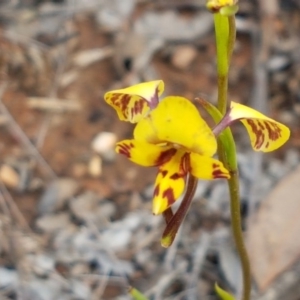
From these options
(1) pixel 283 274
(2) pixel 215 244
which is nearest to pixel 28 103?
(2) pixel 215 244

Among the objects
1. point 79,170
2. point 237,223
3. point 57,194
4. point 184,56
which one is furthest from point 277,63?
point 237,223

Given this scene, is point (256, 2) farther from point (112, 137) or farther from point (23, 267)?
point (23, 267)

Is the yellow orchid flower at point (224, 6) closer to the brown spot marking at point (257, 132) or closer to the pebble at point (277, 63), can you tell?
the brown spot marking at point (257, 132)

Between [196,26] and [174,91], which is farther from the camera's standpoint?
[196,26]

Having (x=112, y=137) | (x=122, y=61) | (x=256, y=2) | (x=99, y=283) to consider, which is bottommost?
(x=99, y=283)

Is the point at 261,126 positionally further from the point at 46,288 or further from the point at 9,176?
the point at 9,176

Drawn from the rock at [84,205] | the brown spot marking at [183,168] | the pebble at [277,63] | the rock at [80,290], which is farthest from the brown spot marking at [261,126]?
the pebble at [277,63]
